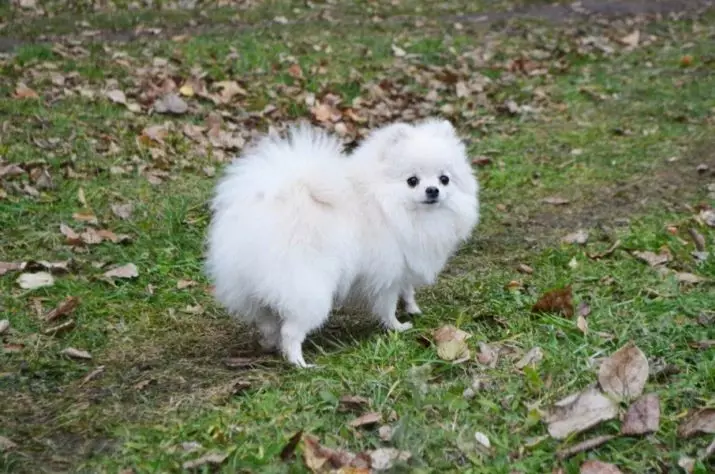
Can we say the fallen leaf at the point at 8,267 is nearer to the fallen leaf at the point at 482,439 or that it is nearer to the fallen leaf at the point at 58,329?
the fallen leaf at the point at 58,329

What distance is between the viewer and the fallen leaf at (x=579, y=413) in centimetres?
289

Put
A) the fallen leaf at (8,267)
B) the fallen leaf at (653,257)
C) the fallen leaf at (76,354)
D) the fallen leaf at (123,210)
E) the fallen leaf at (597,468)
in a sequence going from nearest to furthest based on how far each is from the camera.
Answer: the fallen leaf at (597,468) < the fallen leaf at (76,354) < the fallen leaf at (8,267) < the fallen leaf at (653,257) < the fallen leaf at (123,210)

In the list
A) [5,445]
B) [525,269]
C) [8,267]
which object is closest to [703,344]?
→ [525,269]

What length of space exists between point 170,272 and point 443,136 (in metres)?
1.71

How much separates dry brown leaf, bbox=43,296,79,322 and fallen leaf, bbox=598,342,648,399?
8.18ft

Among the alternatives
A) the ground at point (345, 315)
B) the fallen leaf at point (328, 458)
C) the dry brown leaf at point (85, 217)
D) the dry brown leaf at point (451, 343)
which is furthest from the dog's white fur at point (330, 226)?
the dry brown leaf at point (85, 217)

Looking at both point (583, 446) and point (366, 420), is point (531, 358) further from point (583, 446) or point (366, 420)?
point (366, 420)

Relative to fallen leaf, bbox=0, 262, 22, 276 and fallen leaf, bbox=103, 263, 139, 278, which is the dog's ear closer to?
fallen leaf, bbox=103, 263, 139, 278

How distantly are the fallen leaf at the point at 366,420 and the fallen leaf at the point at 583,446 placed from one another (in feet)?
2.02

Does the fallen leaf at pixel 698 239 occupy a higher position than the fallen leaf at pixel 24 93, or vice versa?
the fallen leaf at pixel 24 93

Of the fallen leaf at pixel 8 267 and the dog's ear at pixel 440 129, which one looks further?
the fallen leaf at pixel 8 267

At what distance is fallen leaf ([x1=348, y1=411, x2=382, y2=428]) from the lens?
304 cm

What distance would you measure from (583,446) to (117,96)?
5469 millimetres

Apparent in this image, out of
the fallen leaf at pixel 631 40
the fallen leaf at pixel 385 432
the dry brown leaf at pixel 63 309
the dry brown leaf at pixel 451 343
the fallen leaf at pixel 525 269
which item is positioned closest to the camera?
the fallen leaf at pixel 385 432
